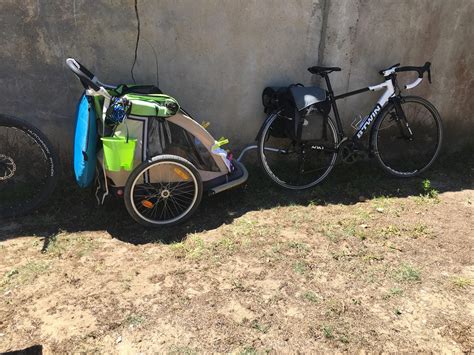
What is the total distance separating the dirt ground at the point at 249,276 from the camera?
113 inches

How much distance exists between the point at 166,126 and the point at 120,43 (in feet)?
3.62

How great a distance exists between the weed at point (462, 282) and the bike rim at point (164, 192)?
2.41 meters

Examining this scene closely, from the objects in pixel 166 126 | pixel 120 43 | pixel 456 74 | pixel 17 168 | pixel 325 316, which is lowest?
pixel 325 316

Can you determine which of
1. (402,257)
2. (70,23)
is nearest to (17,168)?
(70,23)

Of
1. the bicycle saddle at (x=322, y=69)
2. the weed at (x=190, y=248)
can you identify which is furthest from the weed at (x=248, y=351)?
the bicycle saddle at (x=322, y=69)

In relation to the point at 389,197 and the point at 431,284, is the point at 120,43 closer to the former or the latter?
the point at 389,197

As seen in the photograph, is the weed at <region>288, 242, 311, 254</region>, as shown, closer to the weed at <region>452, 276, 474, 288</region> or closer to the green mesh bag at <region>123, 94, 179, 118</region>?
the weed at <region>452, 276, 474, 288</region>

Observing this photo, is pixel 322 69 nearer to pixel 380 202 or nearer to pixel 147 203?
pixel 380 202

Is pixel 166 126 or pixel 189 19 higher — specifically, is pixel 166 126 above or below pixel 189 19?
below

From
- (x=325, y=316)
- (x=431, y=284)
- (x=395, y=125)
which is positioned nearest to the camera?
(x=325, y=316)

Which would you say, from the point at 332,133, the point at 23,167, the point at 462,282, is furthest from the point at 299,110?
the point at 23,167

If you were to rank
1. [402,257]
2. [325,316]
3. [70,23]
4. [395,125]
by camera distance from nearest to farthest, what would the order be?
1. [325,316]
2. [402,257]
3. [70,23]
4. [395,125]

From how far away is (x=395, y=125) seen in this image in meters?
5.45

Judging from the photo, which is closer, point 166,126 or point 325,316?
point 325,316
